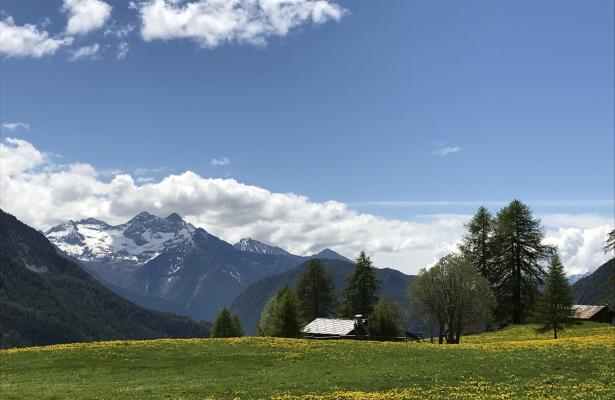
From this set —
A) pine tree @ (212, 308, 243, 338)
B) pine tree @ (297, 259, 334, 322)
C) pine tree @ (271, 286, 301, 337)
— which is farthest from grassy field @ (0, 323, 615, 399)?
pine tree @ (212, 308, 243, 338)

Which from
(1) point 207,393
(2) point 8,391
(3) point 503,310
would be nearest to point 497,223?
(3) point 503,310

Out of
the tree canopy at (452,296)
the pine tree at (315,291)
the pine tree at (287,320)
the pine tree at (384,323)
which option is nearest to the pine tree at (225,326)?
the pine tree at (315,291)

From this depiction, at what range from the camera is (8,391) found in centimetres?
3547

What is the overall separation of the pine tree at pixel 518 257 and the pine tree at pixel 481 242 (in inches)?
169

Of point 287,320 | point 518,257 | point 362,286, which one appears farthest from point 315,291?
point 518,257

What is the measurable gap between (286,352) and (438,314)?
1017 inches

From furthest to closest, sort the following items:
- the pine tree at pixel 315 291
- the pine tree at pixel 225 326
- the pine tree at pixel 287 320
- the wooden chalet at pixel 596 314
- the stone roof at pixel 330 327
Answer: the pine tree at pixel 225 326, the pine tree at pixel 315 291, the wooden chalet at pixel 596 314, the stone roof at pixel 330 327, the pine tree at pixel 287 320

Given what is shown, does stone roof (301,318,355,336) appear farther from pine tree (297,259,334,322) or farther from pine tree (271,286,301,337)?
pine tree (297,259,334,322)

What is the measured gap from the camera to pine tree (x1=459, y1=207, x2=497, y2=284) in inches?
3497

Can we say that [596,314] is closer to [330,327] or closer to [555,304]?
[555,304]

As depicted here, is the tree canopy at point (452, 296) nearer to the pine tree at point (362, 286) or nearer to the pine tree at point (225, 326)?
the pine tree at point (362, 286)

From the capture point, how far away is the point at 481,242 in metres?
90.1

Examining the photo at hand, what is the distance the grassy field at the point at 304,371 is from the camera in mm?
30094

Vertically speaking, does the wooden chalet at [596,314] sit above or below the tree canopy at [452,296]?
below
